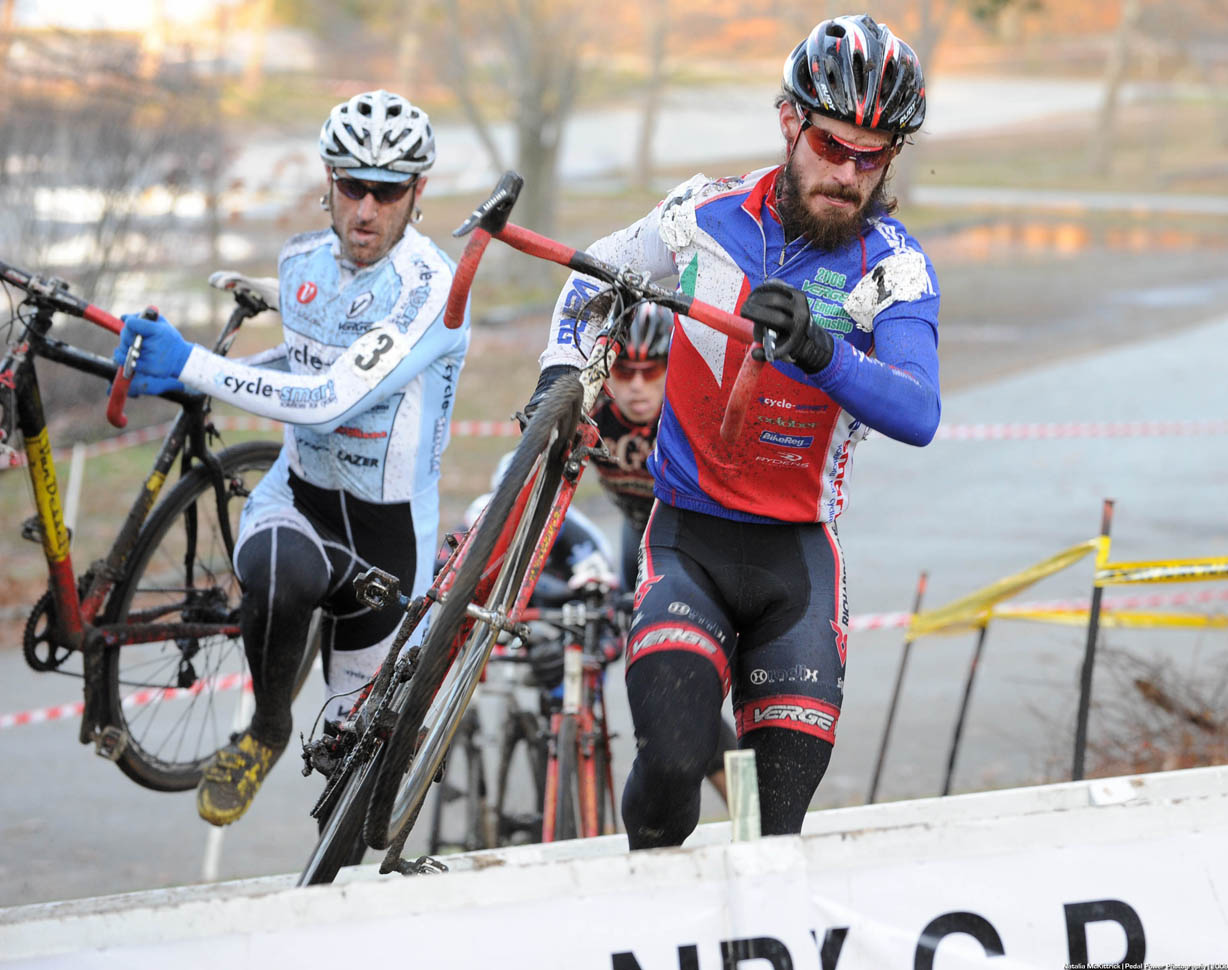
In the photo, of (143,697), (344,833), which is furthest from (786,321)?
(143,697)

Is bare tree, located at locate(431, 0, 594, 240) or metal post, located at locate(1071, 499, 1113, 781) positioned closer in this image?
metal post, located at locate(1071, 499, 1113, 781)

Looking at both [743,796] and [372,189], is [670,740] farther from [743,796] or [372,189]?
[372,189]

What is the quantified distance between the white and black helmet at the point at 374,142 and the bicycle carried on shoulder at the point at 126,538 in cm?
78

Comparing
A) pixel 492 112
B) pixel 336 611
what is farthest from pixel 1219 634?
pixel 492 112

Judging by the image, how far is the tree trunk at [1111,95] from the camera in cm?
3994

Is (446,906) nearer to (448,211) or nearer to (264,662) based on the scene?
(264,662)

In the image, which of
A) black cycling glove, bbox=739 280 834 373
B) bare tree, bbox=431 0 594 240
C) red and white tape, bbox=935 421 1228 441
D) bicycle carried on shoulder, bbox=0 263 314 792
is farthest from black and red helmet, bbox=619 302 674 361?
bare tree, bbox=431 0 594 240

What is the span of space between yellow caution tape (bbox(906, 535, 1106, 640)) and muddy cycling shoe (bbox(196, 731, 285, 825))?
2.93 metres

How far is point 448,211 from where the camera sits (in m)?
26.7

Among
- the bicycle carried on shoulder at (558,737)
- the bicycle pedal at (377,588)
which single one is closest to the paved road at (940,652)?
the bicycle carried on shoulder at (558,737)

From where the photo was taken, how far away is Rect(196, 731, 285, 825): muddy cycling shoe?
4902mm

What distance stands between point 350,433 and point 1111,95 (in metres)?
38.7

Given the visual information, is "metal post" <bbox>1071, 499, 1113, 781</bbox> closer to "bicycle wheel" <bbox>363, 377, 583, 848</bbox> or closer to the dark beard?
the dark beard

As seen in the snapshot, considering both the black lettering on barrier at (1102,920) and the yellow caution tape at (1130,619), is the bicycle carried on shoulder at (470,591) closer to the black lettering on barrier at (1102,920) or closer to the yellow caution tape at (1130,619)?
the black lettering on barrier at (1102,920)
